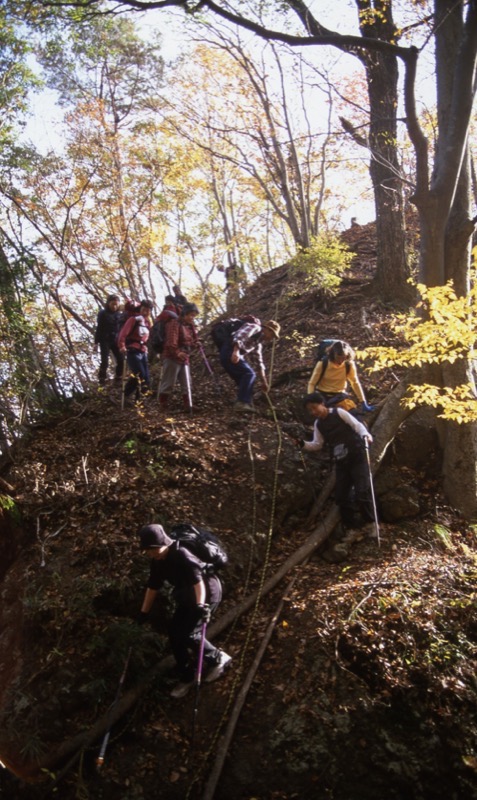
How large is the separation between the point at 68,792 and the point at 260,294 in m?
13.7

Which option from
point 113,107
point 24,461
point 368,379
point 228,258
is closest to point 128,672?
point 24,461

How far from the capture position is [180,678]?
491 centimetres

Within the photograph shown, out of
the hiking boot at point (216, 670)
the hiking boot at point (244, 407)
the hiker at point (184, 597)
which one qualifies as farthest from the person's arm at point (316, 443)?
the hiking boot at point (216, 670)

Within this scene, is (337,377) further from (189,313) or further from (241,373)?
(189,313)

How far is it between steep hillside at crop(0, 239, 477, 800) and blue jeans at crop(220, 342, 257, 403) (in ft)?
1.83

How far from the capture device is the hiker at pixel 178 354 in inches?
348

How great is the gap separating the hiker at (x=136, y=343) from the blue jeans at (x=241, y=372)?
1791 millimetres

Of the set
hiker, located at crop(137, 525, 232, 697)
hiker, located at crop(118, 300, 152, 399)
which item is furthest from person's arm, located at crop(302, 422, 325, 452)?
hiker, located at crop(118, 300, 152, 399)

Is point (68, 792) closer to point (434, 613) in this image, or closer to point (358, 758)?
point (358, 758)

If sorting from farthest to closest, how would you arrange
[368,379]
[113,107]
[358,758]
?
[113,107], [368,379], [358,758]

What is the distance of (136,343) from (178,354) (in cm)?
124

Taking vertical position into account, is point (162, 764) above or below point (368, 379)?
below

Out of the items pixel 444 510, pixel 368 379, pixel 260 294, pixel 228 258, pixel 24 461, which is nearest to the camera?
pixel 444 510

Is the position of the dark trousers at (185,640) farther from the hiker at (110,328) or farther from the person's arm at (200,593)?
the hiker at (110,328)
